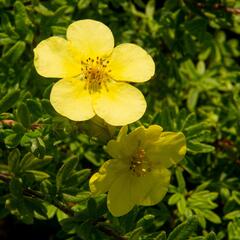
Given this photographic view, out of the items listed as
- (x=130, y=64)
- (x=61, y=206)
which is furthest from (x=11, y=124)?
(x=130, y=64)

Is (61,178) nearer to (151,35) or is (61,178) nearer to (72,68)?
(72,68)

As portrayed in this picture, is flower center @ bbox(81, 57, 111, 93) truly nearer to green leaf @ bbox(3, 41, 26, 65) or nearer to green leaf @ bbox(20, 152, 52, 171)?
green leaf @ bbox(20, 152, 52, 171)

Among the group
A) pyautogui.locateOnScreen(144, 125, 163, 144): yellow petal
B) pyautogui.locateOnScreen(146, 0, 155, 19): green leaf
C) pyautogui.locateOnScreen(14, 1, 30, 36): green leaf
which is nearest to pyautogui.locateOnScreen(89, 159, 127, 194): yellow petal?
pyautogui.locateOnScreen(144, 125, 163, 144): yellow petal

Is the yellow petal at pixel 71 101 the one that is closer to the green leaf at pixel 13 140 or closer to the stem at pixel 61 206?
the green leaf at pixel 13 140

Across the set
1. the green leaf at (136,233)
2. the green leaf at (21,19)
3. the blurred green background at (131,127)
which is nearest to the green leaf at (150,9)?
the blurred green background at (131,127)

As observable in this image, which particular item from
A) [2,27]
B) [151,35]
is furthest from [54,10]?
[151,35]
